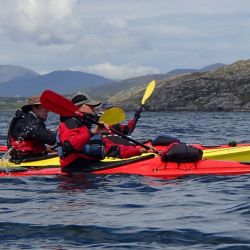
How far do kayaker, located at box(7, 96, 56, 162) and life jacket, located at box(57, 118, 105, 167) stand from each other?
1.08 m

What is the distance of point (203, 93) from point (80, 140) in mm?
58100

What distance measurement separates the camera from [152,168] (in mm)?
9734

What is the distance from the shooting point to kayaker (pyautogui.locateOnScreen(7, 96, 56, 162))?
35.3 feet

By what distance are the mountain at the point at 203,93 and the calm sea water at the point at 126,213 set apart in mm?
54984

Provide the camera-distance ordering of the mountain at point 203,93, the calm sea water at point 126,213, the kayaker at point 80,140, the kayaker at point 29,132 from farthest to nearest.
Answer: the mountain at point 203,93 → the kayaker at point 29,132 → the kayaker at point 80,140 → the calm sea water at point 126,213

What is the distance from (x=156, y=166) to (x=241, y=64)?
2615 inches

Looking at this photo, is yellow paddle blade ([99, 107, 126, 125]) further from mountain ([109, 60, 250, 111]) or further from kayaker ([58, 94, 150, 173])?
mountain ([109, 60, 250, 111])

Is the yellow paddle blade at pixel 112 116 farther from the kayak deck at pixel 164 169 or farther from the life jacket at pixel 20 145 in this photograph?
the life jacket at pixel 20 145

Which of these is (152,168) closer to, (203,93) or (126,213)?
(126,213)

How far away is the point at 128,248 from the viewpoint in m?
5.32

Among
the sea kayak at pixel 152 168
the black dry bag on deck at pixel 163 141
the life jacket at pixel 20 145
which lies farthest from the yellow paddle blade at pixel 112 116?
the black dry bag on deck at pixel 163 141

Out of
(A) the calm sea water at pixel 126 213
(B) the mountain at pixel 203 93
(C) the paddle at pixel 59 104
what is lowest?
(A) the calm sea water at pixel 126 213

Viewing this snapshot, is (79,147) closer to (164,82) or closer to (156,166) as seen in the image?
(156,166)

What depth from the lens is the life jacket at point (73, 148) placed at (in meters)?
9.52
